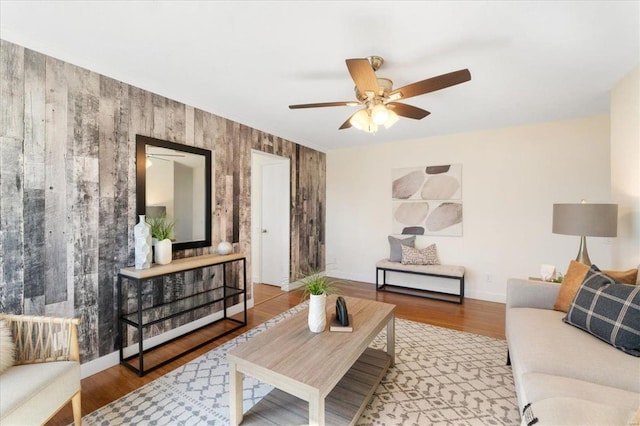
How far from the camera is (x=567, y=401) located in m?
1.08

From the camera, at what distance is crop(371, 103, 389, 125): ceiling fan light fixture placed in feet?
6.61

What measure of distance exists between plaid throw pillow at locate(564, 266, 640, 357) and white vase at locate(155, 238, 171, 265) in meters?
3.07

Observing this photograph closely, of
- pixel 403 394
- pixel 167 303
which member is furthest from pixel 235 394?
pixel 167 303

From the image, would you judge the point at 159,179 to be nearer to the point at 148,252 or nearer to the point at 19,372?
the point at 148,252

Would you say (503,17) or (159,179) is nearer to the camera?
(503,17)

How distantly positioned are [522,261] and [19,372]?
4.83 metres

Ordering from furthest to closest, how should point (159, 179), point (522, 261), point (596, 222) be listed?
point (522, 261) → point (159, 179) → point (596, 222)

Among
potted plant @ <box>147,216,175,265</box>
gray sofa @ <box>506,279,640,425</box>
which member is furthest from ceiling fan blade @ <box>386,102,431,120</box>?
potted plant @ <box>147,216,175,265</box>

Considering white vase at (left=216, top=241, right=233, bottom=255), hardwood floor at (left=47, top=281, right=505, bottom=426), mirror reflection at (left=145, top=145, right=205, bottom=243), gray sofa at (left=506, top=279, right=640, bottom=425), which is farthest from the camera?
white vase at (left=216, top=241, right=233, bottom=255)

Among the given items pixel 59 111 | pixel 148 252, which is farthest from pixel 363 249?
pixel 59 111

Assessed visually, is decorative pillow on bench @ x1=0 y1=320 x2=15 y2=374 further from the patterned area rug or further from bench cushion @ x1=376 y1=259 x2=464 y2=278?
bench cushion @ x1=376 y1=259 x2=464 y2=278

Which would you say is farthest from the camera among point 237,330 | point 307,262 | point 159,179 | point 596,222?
point 307,262

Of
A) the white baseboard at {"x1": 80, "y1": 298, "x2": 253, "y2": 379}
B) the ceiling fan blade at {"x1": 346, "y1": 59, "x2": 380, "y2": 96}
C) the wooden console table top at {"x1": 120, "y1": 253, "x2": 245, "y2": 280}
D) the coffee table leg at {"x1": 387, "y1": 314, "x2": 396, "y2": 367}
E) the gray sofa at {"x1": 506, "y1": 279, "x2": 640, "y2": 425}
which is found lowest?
the white baseboard at {"x1": 80, "y1": 298, "x2": 253, "y2": 379}

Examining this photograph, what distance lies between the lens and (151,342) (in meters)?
2.54
